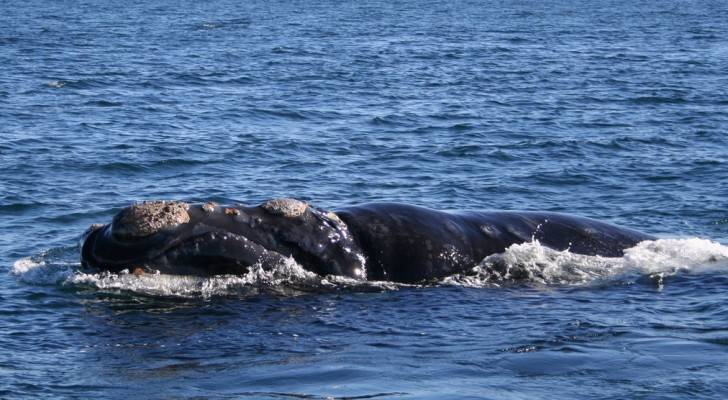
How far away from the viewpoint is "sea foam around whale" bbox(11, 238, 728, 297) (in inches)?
510

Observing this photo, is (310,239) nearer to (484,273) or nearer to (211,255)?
(211,255)

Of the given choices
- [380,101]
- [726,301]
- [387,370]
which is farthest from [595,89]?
[387,370]

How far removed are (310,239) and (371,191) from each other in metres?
8.69

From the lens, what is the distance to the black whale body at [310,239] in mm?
12570

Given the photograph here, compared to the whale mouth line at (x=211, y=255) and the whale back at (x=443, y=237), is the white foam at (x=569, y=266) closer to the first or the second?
the whale back at (x=443, y=237)

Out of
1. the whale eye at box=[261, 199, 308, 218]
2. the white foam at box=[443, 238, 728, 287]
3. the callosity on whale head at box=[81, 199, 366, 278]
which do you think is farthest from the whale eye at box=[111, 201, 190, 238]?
the white foam at box=[443, 238, 728, 287]

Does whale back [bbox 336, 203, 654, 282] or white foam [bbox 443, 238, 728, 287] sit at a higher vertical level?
whale back [bbox 336, 203, 654, 282]

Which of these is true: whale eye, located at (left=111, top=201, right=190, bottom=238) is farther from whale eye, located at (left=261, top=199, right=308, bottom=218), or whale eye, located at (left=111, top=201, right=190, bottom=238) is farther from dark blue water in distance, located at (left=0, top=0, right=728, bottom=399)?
whale eye, located at (left=261, top=199, right=308, bottom=218)

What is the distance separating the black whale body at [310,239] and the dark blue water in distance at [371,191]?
0.60ft

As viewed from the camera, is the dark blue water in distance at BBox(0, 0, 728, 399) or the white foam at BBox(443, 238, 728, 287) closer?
the dark blue water in distance at BBox(0, 0, 728, 399)

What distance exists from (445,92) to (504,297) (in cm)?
2306

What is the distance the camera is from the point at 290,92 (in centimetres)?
3559

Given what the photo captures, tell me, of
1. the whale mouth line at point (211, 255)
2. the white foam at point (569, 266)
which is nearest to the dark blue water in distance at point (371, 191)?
the white foam at point (569, 266)

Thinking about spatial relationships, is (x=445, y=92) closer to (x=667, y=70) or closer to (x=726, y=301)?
(x=667, y=70)
